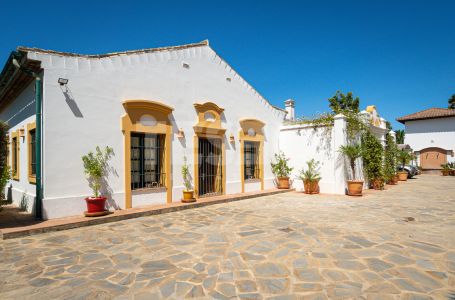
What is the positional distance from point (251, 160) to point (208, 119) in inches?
128

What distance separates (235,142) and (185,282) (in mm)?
7933

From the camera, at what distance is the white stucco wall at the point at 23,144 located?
280 inches

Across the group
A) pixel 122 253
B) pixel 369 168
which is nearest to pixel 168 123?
pixel 122 253

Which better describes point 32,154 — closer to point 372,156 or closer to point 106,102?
point 106,102

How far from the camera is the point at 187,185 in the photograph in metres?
8.98

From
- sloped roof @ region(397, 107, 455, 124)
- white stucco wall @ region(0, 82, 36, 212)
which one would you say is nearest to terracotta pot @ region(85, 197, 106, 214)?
white stucco wall @ region(0, 82, 36, 212)

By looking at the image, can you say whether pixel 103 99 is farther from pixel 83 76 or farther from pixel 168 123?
pixel 168 123

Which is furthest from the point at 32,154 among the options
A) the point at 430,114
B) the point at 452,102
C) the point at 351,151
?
the point at 452,102

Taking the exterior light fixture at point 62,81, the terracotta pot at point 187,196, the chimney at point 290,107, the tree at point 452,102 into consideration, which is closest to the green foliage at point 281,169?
the chimney at point 290,107

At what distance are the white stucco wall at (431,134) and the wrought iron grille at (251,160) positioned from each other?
2481cm

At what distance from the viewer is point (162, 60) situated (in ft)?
27.8

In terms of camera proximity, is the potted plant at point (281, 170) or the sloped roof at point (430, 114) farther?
the sloped roof at point (430, 114)

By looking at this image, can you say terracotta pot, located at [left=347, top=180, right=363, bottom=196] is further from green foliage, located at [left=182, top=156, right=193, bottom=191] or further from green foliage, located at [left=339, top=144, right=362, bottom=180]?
green foliage, located at [left=182, top=156, right=193, bottom=191]

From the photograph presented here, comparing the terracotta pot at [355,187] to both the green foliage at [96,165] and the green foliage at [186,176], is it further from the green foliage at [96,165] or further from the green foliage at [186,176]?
the green foliage at [96,165]
